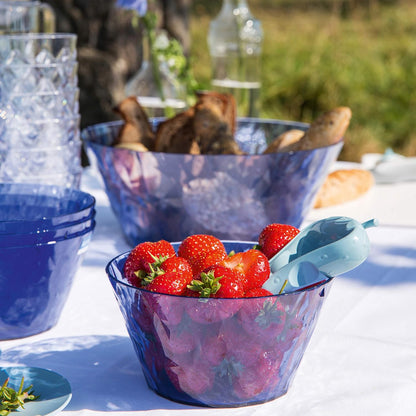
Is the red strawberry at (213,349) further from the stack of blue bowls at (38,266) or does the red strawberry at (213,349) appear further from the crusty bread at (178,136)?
the crusty bread at (178,136)

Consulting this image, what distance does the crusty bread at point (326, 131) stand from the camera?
1073mm

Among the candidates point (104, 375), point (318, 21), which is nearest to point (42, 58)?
point (104, 375)

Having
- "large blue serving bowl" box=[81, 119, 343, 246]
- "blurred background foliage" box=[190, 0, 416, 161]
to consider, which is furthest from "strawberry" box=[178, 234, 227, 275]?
"blurred background foliage" box=[190, 0, 416, 161]

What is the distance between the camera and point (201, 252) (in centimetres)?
66

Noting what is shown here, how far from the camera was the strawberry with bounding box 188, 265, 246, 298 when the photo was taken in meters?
0.57

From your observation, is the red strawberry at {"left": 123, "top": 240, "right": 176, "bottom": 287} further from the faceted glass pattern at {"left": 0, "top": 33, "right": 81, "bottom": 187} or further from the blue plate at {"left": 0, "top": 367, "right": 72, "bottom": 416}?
the faceted glass pattern at {"left": 0, "top": 33, "right": 81, "bottom": 187}

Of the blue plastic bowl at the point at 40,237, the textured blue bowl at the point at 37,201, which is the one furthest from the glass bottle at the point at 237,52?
the blue plastic bowl at the point at 40,237

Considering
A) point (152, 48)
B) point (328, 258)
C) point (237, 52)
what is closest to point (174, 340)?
point (328, 258)

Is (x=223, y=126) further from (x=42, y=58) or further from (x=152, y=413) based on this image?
(x=152, y=413)

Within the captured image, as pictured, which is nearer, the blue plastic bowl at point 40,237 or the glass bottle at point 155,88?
the blue plastic bowl at point 40,237

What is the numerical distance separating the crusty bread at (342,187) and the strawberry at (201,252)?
65 cm

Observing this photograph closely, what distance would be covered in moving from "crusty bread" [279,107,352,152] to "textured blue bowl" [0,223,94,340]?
423 millimetres

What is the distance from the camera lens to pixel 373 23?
6656 mm

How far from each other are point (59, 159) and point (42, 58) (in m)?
0.15
